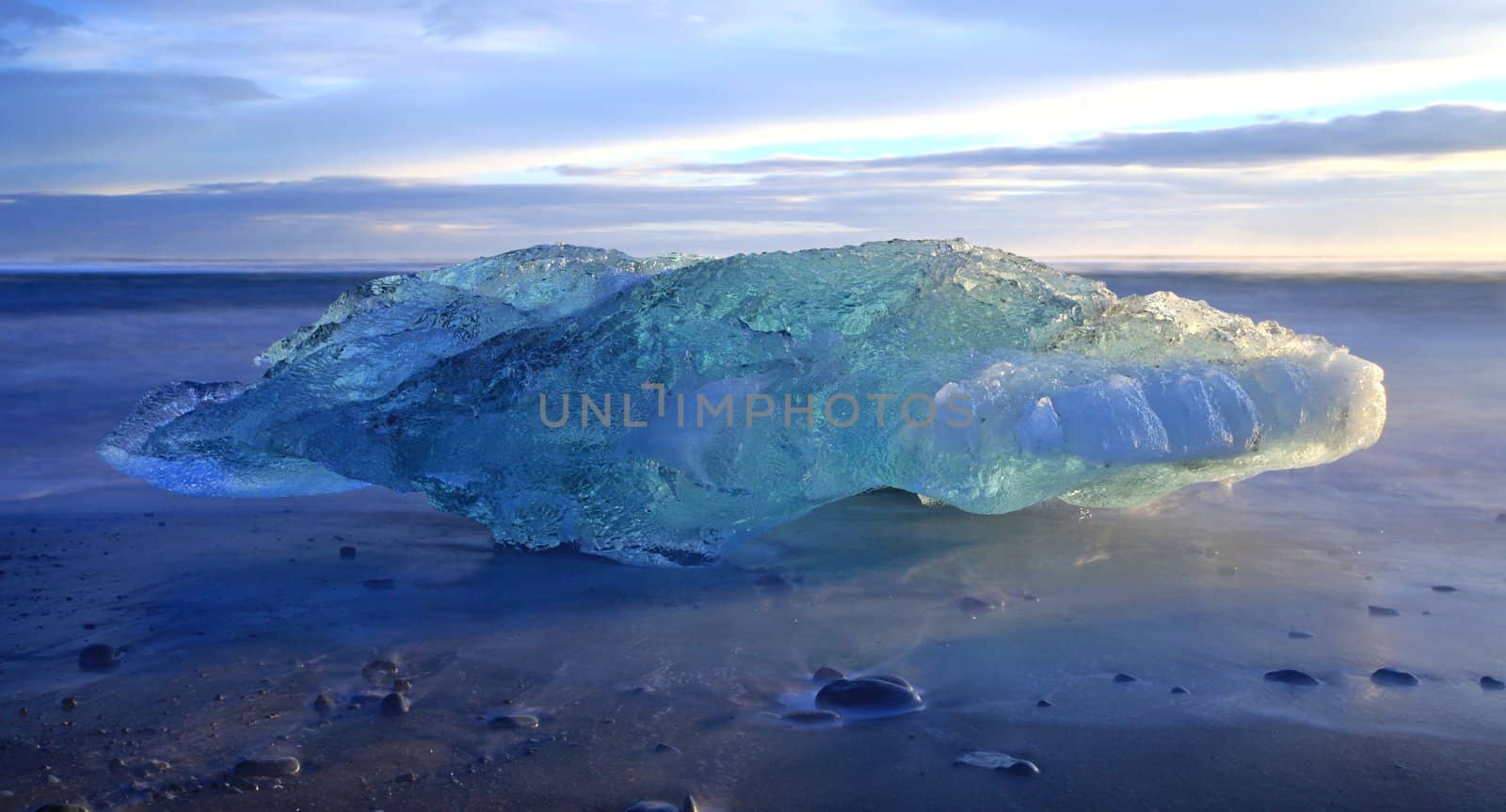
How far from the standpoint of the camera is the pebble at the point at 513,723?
7.25 feet

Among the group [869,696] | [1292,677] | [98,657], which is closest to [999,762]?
[869,696]

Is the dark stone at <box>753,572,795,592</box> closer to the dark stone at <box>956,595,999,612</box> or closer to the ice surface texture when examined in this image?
the ice surface texture

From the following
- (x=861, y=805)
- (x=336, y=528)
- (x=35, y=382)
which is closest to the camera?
(x=861, y=805)

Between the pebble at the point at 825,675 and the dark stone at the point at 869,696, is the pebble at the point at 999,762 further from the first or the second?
the pebble at the point at 825,675

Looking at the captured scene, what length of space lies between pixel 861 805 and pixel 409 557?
74.7 inches

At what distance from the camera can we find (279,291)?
1870cm

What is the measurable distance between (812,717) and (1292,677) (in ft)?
3.36

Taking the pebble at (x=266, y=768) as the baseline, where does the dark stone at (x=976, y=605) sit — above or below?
below

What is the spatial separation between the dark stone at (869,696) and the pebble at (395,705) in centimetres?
81

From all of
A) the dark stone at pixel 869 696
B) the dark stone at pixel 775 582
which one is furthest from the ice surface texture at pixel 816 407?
the dark stone at pixel 869 696

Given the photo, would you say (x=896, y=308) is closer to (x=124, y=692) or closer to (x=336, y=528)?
(x=336, y=528)

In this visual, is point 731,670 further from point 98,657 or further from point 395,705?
point 98,657

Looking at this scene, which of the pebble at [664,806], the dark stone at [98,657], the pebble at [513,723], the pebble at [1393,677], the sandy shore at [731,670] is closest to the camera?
the pebble at [664,806]

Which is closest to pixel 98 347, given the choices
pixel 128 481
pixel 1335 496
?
pixel 128 481
